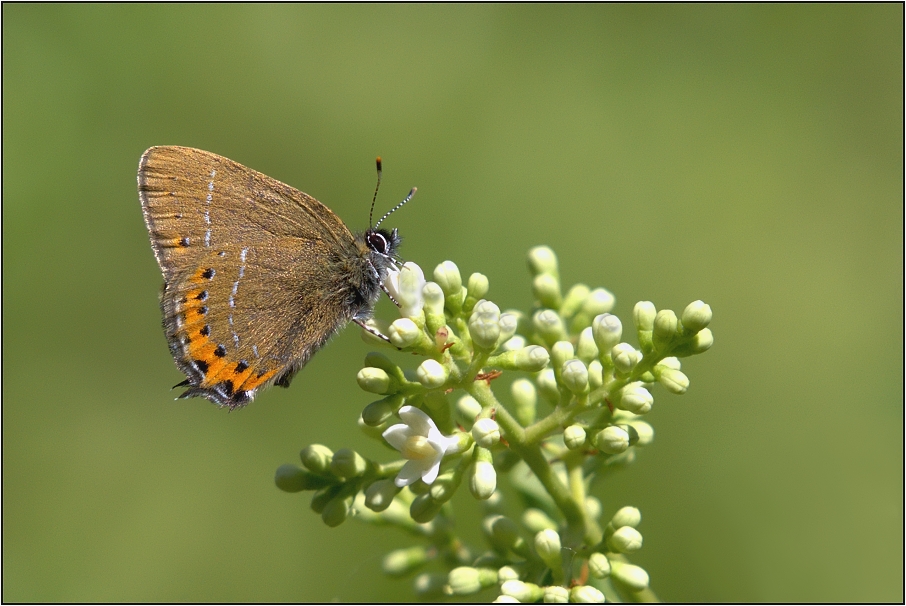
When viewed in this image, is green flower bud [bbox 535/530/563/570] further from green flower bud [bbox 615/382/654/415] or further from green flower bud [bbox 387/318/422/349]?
green flower bud [bbox 387/318/422/349]

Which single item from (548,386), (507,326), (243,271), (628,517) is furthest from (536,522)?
(243,271)

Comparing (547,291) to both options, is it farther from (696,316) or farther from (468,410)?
(696,316)

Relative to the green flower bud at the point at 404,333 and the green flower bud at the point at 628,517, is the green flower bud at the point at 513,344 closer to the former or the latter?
the green flower bud at the point at 404,333

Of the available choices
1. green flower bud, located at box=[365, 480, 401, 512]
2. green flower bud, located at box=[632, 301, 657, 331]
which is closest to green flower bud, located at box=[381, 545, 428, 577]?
green flower bud, located at box=[365, 480, 401, 512]

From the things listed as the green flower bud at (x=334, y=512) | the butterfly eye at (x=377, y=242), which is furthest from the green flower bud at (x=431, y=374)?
the butterfly eye at (x=377, y=242)

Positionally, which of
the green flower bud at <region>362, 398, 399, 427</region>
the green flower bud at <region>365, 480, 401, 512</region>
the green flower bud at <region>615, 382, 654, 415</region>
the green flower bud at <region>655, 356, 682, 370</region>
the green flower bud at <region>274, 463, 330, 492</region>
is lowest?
the green flower bud at <region>365, 480, 401, 512</region>

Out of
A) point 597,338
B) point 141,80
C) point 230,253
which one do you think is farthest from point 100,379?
point 597,338
